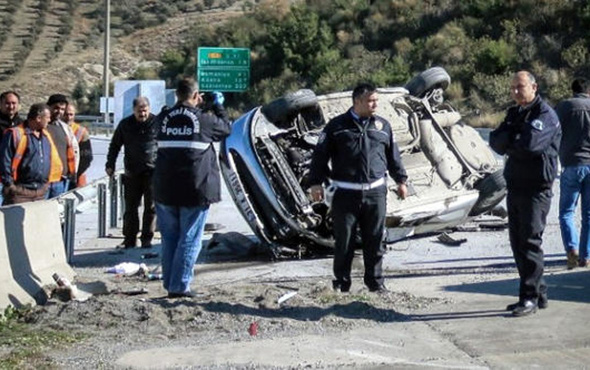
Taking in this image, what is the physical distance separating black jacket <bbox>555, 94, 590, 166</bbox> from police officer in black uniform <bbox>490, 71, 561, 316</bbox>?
2.19m

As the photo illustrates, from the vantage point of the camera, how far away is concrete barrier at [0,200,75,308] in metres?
8.69

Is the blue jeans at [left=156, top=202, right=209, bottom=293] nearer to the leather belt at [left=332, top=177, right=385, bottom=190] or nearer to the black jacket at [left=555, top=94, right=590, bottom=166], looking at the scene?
the leather belt at [left=332, top=177, right=385, bottom=190]

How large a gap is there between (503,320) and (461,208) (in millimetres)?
3849

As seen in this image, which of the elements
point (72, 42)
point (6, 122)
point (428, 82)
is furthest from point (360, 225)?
point (72, 42)

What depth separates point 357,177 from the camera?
8.52 m

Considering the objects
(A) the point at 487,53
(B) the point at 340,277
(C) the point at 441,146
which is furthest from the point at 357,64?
(B) the point at 340,277

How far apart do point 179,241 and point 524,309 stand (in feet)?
9.11

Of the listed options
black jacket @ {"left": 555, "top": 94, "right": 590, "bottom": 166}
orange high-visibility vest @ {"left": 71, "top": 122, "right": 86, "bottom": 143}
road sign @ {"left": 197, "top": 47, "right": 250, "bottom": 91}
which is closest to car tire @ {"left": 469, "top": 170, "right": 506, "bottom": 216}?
black jacket @ {"left": 555, "top": 94, "right": 590, "bottom": 166}

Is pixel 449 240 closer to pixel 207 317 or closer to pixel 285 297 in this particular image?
pixel 285 297

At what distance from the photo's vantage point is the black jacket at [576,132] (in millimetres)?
10062

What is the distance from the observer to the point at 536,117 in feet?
25.8

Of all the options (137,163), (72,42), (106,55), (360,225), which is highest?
(72,42)

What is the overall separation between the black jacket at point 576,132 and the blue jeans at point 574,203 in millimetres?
93

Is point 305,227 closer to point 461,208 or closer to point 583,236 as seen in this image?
point 461,208
